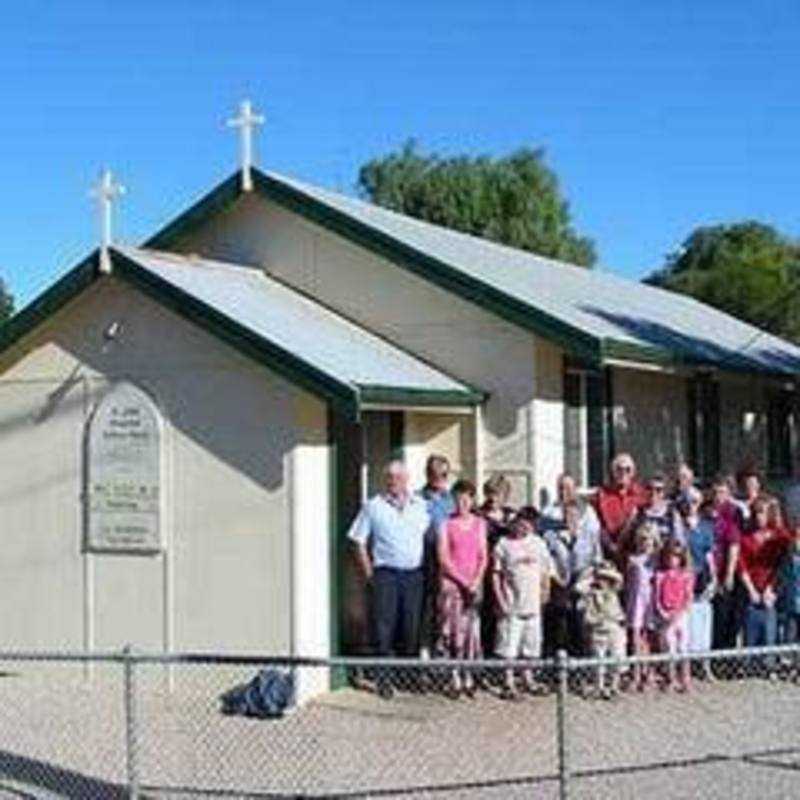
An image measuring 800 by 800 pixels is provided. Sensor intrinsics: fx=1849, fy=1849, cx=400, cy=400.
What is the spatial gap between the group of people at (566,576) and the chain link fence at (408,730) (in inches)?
9.4

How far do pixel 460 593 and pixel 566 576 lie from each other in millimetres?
882

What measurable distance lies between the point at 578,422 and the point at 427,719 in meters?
5.19

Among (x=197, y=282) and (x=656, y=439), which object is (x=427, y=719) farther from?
(x=656, y=439)

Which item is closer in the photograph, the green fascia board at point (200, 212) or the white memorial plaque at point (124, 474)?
the white memorial plaque at point (124, 474)

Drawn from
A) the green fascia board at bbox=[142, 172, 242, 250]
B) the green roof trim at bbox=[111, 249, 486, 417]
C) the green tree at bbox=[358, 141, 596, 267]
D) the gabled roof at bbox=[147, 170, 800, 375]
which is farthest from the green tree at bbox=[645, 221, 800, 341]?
the green roof trim at bbox=[111, 249, 486, 417]

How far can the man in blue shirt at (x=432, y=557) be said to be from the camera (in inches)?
561

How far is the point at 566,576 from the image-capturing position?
46.9ft

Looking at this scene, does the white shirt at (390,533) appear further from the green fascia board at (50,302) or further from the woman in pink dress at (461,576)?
the green fascia board at (50,302)

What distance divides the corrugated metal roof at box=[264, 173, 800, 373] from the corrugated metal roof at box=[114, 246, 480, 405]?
958 mm

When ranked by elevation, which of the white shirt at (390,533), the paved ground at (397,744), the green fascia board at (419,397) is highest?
the green fascia board at (419,397)

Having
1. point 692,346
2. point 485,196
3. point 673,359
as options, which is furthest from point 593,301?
point 485,196

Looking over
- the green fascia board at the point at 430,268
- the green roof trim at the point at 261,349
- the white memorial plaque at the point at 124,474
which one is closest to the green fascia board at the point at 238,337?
the green roof trim at the point at 261,349

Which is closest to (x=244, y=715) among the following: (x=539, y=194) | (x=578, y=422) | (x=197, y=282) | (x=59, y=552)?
(x=59, y=552)

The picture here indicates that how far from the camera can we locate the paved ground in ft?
35.6
